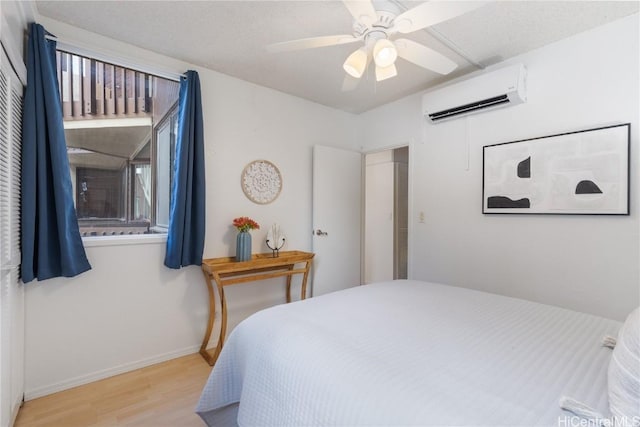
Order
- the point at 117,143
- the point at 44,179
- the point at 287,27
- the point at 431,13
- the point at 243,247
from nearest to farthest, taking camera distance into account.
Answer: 1. the point at 431,13
2. the point at 44,179
3. the point at 287,27
4. the point at 117,143
5. the point at 243,247

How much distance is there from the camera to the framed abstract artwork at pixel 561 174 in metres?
1.85

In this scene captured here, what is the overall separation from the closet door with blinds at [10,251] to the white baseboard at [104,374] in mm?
94

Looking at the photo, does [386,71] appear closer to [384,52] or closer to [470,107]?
[384,52]

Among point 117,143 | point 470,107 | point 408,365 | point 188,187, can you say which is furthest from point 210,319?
point 470,107

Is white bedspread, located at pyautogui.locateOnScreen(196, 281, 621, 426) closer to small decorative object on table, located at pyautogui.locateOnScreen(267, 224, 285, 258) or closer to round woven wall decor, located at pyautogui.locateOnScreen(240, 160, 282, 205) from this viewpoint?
small decorative object on table, located at pyautogui.locateOnScreen(267, 224, 285, 258)

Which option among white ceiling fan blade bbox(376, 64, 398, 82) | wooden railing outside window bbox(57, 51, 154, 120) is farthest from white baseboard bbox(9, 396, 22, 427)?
white ceiling fan blade bbox(376, 64, 398, 82)

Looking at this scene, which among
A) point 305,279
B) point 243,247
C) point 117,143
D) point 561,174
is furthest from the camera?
point 305,279

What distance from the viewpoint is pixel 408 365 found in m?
0.95

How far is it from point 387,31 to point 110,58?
1.94 meters

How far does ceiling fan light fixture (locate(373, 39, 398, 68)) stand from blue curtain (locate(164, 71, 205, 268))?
1530mm

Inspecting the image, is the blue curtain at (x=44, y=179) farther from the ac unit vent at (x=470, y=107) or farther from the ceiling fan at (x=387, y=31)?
the ac unit vent at (x=470, y=107)

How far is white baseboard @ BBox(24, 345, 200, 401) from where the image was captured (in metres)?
1.86

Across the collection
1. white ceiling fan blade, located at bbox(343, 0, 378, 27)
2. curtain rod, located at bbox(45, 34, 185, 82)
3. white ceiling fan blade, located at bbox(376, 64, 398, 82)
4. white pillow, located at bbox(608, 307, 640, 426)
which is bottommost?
white pillow, located at bbox(608, 307, 640, 426)

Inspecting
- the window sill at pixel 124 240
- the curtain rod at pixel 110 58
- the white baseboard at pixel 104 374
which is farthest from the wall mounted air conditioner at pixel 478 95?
the white baseboard at pixel 104 374
